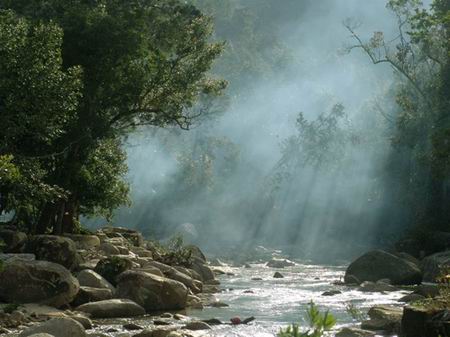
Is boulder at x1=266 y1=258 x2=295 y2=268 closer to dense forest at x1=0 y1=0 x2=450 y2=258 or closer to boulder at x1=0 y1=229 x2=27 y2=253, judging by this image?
dense forest at x1=0 y1=0 x2=450 y2=258

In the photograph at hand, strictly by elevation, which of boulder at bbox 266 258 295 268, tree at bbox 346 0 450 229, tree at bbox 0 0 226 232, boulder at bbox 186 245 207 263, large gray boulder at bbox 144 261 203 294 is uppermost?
tree at bbox 346 0 450 229

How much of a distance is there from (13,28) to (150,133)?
62015 mm

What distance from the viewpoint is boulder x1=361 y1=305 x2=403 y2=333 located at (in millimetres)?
12789

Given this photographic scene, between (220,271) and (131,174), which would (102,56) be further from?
(131,174)

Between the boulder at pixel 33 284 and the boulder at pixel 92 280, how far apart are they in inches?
57.3

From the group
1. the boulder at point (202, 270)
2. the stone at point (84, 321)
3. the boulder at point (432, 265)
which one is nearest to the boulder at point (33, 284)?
the stone at point (84, 321)

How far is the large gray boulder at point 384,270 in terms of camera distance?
24.2m

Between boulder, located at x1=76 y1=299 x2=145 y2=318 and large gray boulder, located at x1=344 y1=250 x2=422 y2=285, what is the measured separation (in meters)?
11.3

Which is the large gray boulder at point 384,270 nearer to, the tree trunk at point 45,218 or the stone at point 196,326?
the tree trunk at point 45,218

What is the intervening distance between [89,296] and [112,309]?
53.8 inches

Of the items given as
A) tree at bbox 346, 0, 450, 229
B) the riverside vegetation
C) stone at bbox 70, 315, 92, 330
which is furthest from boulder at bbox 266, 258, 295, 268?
stone at bbox 70, 315, 92, 330

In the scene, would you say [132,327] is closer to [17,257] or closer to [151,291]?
[151,291]

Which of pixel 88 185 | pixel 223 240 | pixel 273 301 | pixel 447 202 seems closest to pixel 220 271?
pixel 88 185

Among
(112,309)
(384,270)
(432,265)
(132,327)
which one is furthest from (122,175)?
(132,327)
